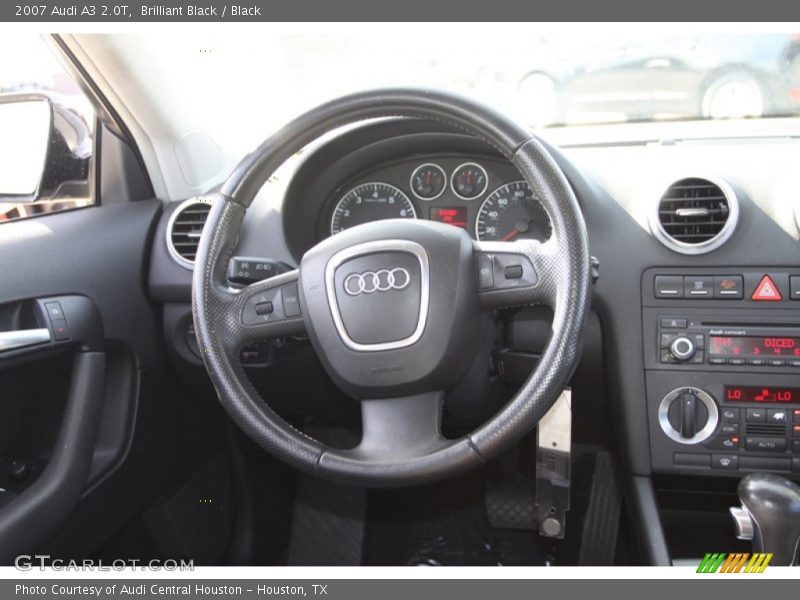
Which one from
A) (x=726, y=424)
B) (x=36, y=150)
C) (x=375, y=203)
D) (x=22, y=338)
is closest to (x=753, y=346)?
(x=726, y=424)

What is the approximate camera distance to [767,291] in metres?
1.50

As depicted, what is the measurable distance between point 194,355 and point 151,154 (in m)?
0.56

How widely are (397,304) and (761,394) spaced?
82 centimetres

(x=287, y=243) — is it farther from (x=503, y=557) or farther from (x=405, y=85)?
(x=503, y=557)

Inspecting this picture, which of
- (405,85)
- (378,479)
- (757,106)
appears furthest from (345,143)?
(757,106)

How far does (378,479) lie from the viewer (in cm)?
119

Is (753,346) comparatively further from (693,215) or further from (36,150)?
(36,150)

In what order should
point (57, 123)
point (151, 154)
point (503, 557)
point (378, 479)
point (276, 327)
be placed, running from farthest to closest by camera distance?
point (503, 557) → point (151, 154) → point (57, 123) → point (276, 327) → point (378, 479)

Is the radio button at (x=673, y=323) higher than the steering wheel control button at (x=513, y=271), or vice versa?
the steering wheel control button at (x=513, y=271)

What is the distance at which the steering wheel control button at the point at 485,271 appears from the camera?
1.27 m

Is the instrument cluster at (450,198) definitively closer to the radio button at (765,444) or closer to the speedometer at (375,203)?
the speedometer at (375,203)

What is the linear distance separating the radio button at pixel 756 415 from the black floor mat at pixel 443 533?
2.58ft

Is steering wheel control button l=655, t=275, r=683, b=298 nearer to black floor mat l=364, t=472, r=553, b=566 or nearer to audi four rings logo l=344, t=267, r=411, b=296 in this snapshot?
audi four rings logo l=344, t=267, r=411, b=296

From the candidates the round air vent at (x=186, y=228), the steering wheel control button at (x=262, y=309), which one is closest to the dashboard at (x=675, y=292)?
the round air vent at (x=186, y=228)
